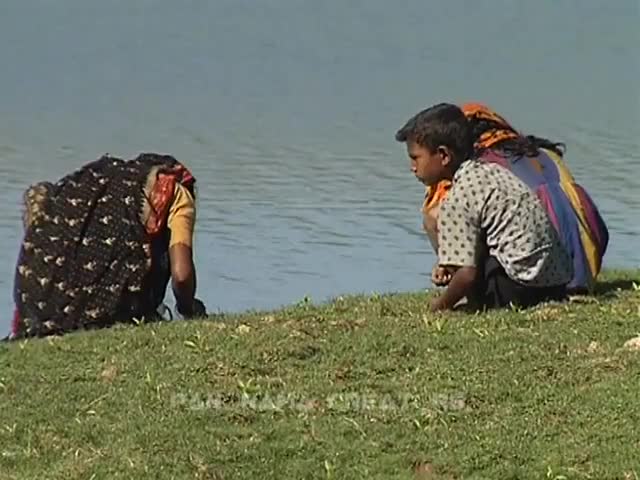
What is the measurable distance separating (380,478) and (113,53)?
20401 millimetres

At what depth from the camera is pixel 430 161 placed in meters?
6.59

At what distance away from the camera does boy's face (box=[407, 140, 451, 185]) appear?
6.56 metres

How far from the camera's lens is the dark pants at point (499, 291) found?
6262 mm

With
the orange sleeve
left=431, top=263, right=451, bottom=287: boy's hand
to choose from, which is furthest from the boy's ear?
the orange sleeve

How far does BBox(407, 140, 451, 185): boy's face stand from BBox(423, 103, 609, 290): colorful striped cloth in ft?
0.52

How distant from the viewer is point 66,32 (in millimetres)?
26844

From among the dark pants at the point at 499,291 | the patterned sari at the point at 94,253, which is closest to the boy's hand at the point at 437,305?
the dark pants at the point at 499,291

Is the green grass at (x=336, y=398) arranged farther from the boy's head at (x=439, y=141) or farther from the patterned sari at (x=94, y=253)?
the boy's head at (x=439, y=141)

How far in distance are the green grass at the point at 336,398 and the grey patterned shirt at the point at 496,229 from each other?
20 centimetres

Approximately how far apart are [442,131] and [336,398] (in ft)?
6.09

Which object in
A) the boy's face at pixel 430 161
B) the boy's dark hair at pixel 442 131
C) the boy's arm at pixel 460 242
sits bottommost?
the boy's arm at pixel 460 242

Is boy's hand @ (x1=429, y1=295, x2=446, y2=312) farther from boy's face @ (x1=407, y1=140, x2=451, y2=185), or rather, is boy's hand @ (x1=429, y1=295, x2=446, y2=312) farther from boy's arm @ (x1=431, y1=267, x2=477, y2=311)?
boy's face @ (x1=407, y1=140, x2=451, y2=185)

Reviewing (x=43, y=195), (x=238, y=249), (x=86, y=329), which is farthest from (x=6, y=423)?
(x=238, y=249)

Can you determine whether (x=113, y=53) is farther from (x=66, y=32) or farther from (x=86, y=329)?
(x=86, y=329)
